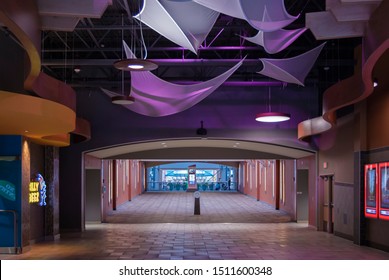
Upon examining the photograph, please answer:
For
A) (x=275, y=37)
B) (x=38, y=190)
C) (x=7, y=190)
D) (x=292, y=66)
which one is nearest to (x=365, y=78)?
(x=275, y=37)

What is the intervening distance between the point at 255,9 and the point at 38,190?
7487 millimetres

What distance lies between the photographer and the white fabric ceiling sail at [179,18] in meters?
8.49

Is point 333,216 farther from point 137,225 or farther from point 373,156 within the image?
point 137,225

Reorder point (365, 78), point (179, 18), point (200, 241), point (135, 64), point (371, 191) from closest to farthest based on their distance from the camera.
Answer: point (365, 78) < point (135, 64) < point (179, 18) < point (371, 191) < point (200, 241)

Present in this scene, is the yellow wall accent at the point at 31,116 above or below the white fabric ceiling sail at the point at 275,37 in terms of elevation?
below

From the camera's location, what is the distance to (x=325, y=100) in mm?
10281

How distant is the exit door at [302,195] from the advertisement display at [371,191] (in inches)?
257

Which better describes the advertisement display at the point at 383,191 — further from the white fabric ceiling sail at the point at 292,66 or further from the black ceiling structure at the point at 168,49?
the black ceiling structure at the point at 168,49

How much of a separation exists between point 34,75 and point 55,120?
4.46 ft

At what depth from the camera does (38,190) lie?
469 inches

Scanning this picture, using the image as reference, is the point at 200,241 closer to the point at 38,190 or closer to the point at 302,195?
the point at 38,190

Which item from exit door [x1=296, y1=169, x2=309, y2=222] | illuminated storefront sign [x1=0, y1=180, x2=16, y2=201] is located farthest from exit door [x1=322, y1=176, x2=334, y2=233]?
illuminated storefront sign [x1=0, y1=180, x2=16, y2=201]

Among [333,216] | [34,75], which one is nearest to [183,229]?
[333,216]

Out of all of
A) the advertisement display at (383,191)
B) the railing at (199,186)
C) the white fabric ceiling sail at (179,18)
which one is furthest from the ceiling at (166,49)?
Answer: the railing at (199,186)
